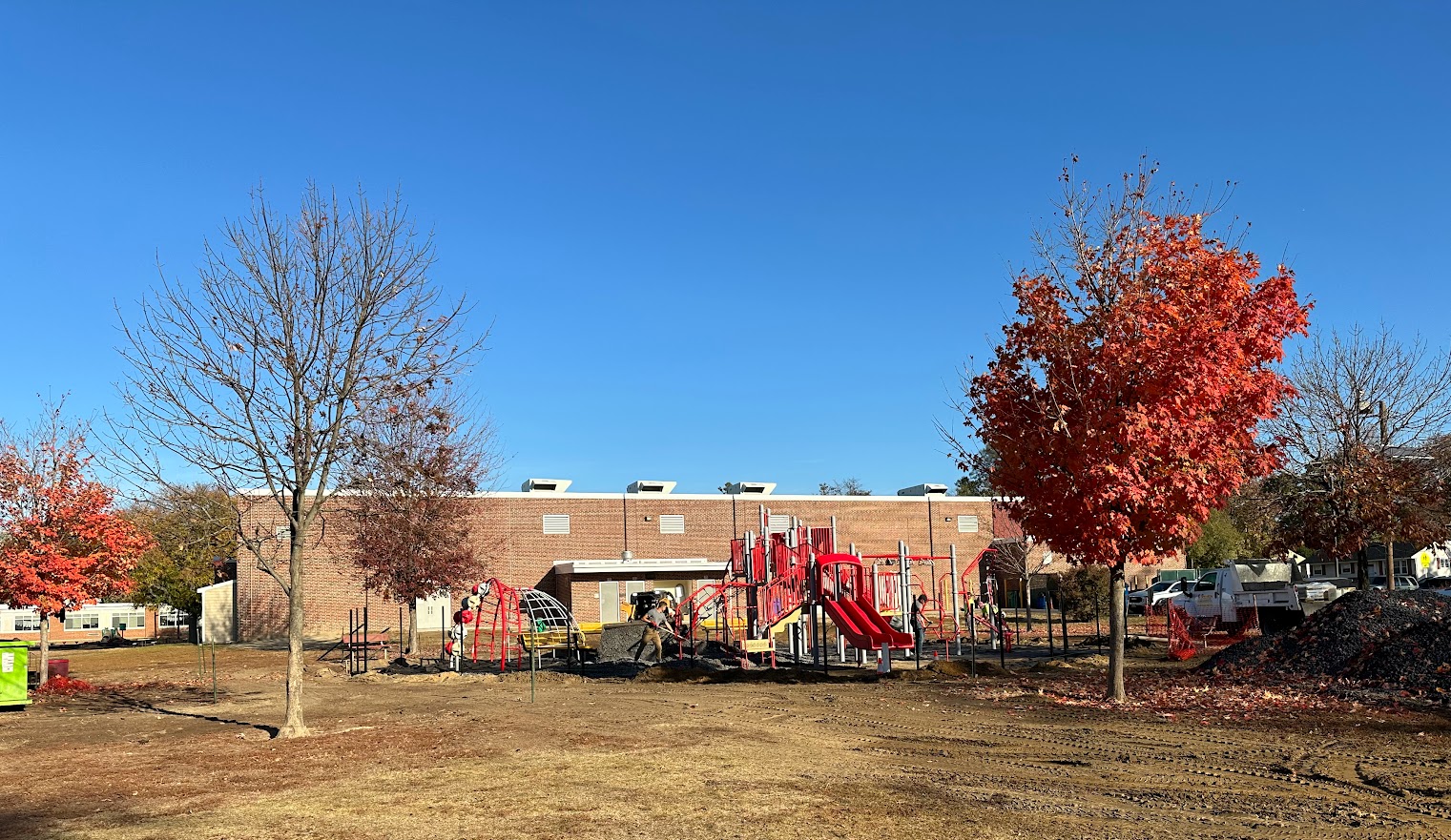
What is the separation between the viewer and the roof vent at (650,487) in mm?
53781

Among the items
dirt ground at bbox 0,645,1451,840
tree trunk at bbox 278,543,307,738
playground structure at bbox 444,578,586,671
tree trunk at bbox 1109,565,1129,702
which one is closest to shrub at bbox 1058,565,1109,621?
playground structure at bbox 444,578,586,671

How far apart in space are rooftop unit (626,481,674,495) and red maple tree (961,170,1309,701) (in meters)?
37.6

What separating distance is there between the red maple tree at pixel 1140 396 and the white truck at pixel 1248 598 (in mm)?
14736

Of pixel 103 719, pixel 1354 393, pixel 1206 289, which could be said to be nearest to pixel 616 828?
pixel 1206 289

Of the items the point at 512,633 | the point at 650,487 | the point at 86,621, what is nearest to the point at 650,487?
the point at 650,487

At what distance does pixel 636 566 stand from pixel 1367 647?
113 feet

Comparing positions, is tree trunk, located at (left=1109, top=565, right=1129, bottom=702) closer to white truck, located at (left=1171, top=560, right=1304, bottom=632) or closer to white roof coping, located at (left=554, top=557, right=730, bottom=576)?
white truck, located at (left=1171, top=560, right=1304, bottom=632)

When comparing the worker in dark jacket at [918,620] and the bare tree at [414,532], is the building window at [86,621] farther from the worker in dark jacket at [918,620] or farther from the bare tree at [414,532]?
the worker in dark jacket at [918,620]

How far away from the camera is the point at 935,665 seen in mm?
22891

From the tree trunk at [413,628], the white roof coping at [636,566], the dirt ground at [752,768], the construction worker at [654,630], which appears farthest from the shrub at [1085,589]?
the dirt ground at [752,768]

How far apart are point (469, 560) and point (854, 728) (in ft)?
63.9

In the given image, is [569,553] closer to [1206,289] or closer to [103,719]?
[103,719]

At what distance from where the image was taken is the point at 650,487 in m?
53.9

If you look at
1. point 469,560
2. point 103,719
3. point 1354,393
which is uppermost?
point 1354,393
